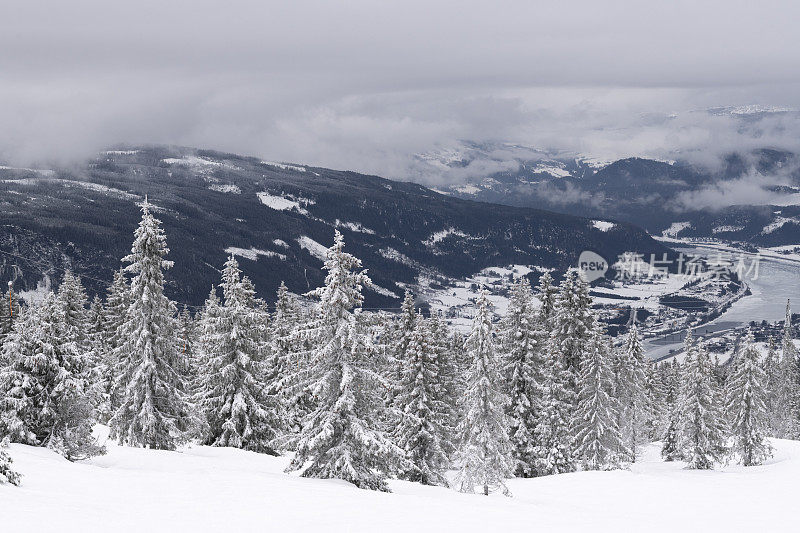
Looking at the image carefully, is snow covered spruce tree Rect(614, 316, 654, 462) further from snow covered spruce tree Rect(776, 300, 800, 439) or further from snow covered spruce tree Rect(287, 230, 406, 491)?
snow covered spruce tree Rect(776, 300, 800, 439)

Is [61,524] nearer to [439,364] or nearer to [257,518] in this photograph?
[257,518]

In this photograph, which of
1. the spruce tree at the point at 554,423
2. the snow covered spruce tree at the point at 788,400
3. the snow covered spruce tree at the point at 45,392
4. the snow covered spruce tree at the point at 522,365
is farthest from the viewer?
the snow covered spruce tree at the point at 788,400

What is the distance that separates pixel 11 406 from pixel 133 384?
8.01m

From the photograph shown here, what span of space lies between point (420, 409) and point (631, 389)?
2747 centimetres

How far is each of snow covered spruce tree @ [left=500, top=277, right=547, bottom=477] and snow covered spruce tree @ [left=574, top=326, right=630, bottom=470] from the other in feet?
11.0

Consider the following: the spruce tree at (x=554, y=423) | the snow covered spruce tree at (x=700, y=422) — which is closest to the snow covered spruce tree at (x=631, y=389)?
the snow covered spruce tree at (x=700, y=422)

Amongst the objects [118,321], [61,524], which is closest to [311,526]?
[61,524]

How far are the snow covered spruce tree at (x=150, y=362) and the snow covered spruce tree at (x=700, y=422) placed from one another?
42944mm

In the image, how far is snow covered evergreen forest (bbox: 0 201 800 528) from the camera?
2478cm

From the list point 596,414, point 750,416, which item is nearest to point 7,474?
point 596,414

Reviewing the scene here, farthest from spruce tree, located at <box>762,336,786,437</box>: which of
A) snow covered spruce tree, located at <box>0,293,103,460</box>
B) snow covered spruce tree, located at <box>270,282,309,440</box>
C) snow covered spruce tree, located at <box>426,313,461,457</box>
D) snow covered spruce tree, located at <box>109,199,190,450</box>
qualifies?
snow covered spruce tree, located at <box>0,293,103,460</box>

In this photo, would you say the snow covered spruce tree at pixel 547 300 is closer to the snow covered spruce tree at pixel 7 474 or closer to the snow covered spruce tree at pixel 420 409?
the snow covered spruce tree at pixel 420 409

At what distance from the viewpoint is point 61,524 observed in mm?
15320

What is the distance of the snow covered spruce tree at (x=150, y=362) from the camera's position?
31.9m
